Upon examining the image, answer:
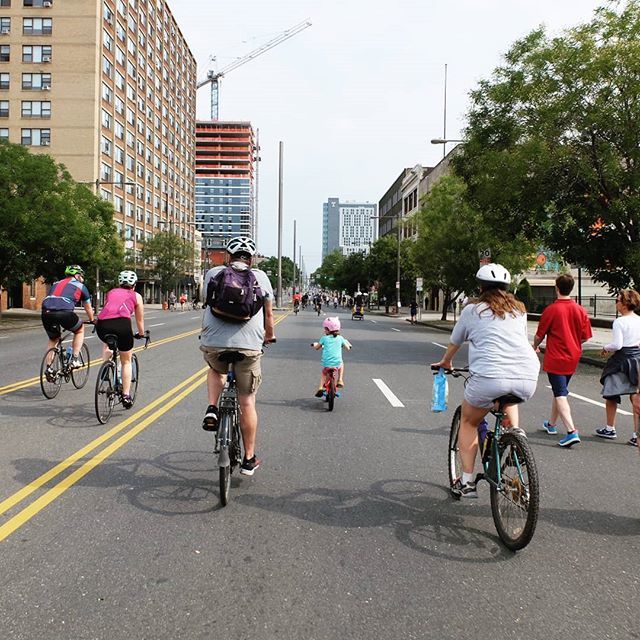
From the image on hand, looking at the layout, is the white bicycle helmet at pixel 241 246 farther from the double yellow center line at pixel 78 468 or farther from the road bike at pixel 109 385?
the road bike at pixel 109 385

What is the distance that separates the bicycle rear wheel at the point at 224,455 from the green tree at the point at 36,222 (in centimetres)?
2610

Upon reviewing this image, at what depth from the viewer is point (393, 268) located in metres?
59.1

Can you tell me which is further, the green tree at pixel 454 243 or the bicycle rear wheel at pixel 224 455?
the green tree at pixel 454 243

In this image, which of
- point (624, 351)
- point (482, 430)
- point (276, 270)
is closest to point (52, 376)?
point (482, 430)

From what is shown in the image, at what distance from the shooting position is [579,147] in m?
15.9

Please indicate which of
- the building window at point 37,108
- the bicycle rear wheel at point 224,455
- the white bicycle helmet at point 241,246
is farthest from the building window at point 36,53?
the bicycle rear wheel at point 224,455

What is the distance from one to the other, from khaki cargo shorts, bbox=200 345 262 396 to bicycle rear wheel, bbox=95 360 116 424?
9.51 feet

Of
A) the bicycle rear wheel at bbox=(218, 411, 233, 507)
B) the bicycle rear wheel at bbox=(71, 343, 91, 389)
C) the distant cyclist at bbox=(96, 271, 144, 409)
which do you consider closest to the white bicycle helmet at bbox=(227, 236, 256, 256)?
the bicycle rear wheel at bbox=(218, 411, 233, 507)

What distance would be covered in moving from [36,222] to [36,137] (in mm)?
35340

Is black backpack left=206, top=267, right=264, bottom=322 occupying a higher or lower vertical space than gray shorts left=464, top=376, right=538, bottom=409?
higher

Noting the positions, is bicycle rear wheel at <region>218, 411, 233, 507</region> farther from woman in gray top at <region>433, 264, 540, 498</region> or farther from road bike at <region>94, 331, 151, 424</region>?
road bike at <region>94, 331, 151, 424</region>

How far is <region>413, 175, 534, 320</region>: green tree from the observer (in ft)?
99.7

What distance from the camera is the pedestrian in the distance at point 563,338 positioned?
22.7 feet

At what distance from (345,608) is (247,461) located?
213 cm
